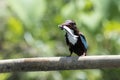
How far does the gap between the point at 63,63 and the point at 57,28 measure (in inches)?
35.3

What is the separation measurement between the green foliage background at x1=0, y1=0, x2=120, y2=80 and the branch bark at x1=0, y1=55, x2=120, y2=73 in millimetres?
453

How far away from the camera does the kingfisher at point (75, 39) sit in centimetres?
102

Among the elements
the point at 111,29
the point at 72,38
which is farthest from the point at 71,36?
the point at 111,29

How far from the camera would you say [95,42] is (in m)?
1.76

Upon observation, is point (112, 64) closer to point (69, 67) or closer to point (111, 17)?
point (69, 67)

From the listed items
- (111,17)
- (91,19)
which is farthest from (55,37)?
(111,17)

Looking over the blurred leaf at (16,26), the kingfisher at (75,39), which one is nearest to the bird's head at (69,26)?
the kingfisher at (75,39)

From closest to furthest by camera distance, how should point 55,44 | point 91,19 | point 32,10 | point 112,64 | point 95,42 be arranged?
point 112,64
point 32,10
point 91,19
point 95,42
point 55,44

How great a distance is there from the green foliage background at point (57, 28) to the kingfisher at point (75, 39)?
0.36 metres

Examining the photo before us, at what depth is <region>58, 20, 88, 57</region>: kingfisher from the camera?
1018mm

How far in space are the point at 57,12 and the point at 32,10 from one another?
1.13ft

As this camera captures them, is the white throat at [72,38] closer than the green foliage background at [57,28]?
Yes

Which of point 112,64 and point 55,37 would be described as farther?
point 55,37

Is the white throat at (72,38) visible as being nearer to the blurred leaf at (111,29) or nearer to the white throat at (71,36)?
the white throat at (71,36)
